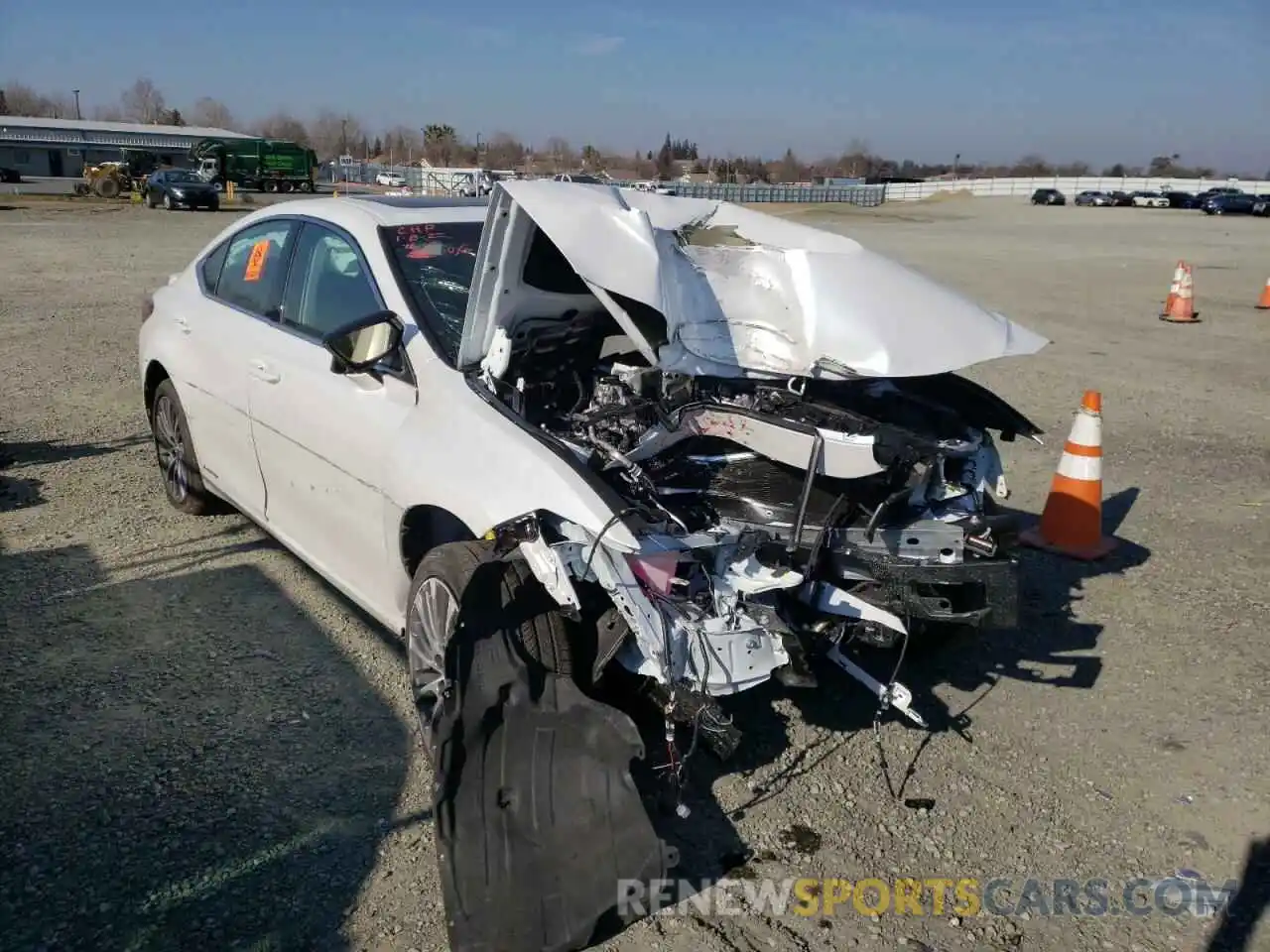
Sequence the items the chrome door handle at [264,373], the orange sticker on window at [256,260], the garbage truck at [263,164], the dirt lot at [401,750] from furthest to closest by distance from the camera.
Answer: the garbage truck at [263,164]
the orange sticker on window at [256,260]
the chrome door handle at [264,373]
the dirt lot at [401,750]

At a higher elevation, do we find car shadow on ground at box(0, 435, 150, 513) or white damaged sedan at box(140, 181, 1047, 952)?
white damaged sedan at box(140, 181, 1047, 952)

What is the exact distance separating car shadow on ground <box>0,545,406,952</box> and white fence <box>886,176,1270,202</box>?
73697 mm

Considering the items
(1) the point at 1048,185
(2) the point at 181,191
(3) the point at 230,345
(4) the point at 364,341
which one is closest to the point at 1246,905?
(4) the point at 364,341

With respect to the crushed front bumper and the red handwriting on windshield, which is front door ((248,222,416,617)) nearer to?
the red handwriting on windshield

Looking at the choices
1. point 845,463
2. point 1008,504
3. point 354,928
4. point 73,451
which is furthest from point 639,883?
point 73,451

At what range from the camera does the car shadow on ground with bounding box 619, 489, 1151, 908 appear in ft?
11.0

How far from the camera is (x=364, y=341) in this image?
152 inches

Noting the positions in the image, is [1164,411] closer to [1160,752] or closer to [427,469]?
[1160,752]

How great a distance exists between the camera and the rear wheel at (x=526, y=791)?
2789mm

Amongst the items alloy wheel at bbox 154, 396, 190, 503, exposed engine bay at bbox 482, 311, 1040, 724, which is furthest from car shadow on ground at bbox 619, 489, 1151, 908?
alloy wheel at bbox 154, 396, 190, 503

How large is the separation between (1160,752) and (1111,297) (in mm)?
15190

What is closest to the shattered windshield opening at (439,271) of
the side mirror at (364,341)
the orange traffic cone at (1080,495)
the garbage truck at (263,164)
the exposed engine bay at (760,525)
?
the side mirror at (364,341)

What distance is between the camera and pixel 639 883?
2.93 meters

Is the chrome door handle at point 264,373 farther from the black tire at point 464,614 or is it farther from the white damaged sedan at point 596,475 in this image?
the black tire at point 464,614
